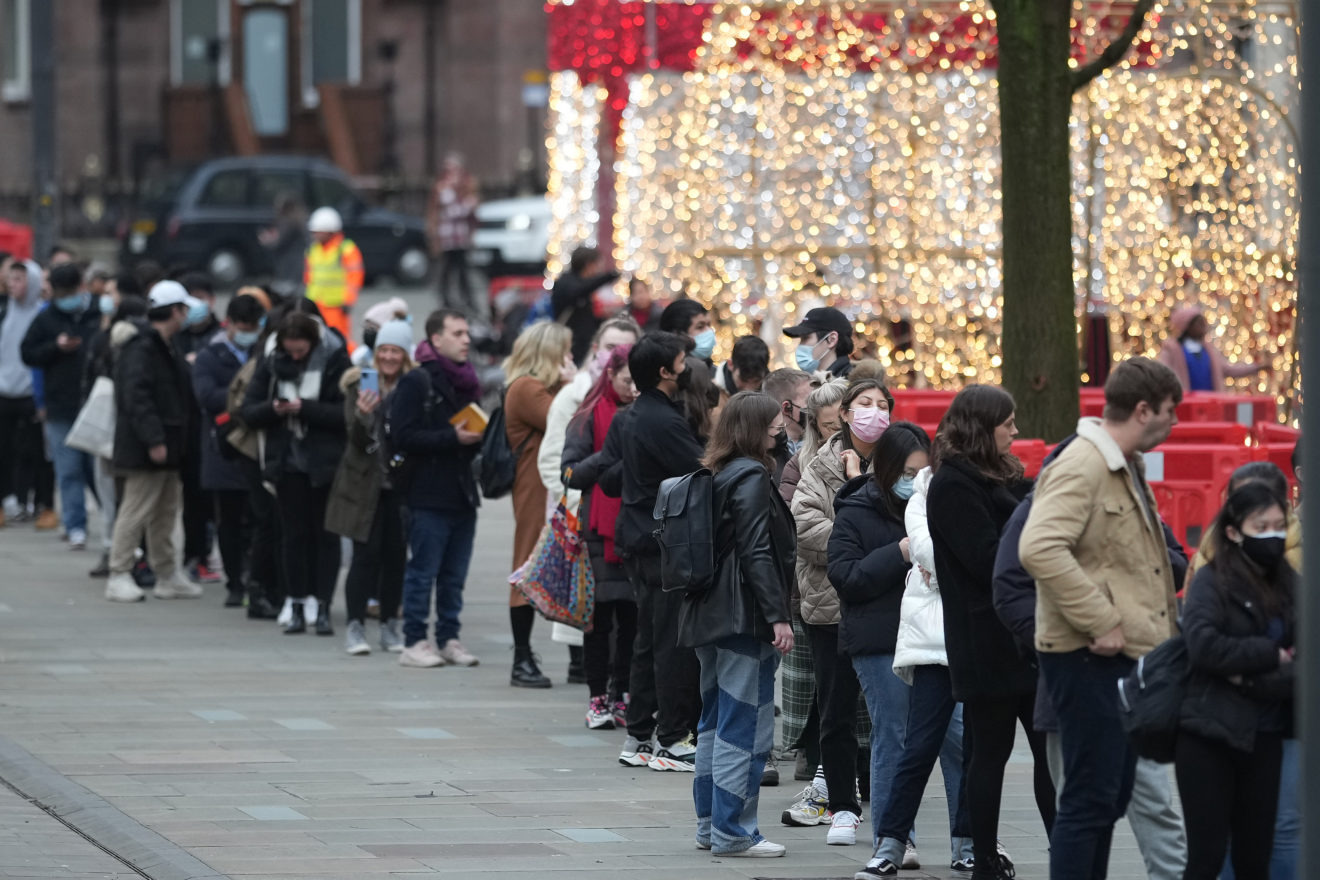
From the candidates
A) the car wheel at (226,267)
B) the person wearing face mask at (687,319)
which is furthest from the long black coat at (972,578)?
the car wheel at (226,267)

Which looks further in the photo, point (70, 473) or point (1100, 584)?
point (70, 473)

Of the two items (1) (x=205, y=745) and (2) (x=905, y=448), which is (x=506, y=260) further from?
(2) (x=905, y=448)

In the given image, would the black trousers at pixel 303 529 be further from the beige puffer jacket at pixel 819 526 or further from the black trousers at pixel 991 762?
the black trousers at pixel 991 762

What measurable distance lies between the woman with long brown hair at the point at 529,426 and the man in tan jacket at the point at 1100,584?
15.4ft

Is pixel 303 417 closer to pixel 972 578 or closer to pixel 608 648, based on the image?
pixel 608 648

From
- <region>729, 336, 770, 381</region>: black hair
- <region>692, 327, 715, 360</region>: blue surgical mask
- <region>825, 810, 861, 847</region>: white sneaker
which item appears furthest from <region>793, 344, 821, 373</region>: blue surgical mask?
<region>825, 810, 861, 847</region>: white sneaker

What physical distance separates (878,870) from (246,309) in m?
6.76

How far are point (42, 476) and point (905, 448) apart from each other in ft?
34.7

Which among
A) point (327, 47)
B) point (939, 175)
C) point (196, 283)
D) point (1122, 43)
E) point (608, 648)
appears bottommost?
point (608, 648)

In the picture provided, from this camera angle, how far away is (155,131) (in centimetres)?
4012

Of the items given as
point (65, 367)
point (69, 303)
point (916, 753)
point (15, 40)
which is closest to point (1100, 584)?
point (916, 753)

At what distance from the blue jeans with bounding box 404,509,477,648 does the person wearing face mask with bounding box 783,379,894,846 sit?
3498 millimetres

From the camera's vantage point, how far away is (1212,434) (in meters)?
12.2

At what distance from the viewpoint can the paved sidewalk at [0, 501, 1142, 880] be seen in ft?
24.1
